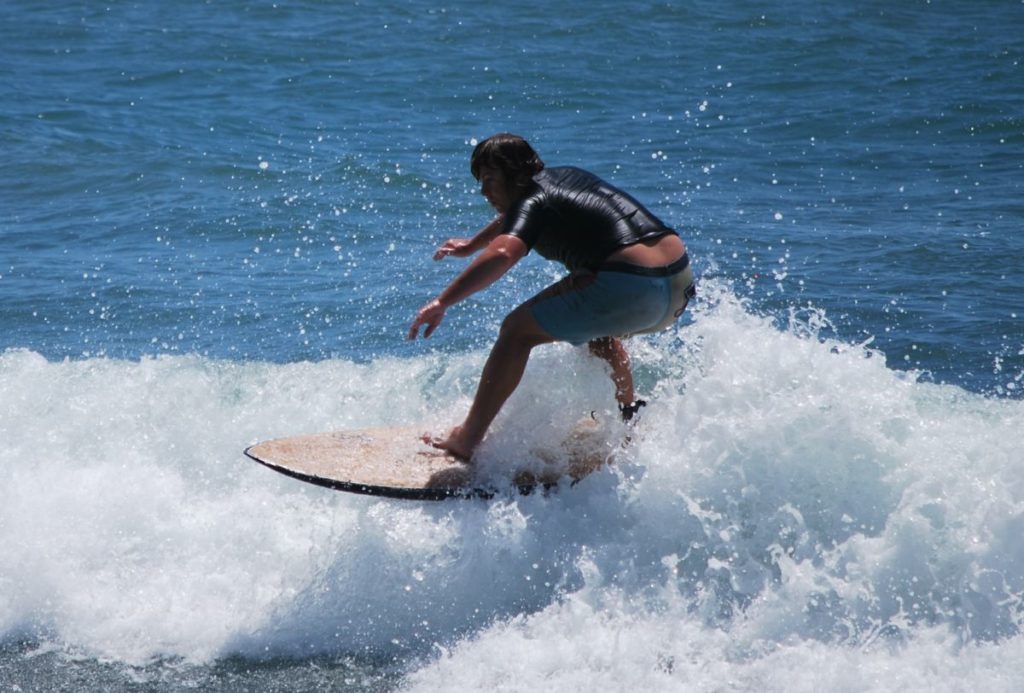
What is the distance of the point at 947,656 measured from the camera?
4.63 meters

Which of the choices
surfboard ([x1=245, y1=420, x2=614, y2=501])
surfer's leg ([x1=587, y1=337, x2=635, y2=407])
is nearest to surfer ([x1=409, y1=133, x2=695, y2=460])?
surfer's leg ([x1=587, y1=337, x2=635, y2=407])

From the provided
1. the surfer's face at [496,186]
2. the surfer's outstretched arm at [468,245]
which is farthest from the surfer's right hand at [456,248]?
the surfer's face at [496,186]

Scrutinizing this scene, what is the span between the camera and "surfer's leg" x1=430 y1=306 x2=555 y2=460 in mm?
5062

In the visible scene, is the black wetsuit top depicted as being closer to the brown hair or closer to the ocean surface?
the brown hair

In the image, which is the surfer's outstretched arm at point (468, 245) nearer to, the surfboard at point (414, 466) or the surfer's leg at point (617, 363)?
the surfer's leg at point (617, 363)

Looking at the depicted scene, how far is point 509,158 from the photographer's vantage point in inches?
198

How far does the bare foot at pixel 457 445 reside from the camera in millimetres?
5328

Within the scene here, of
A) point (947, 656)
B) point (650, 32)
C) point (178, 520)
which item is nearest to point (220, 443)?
point (178, 520)

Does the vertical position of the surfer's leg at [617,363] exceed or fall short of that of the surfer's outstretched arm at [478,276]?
it falls short

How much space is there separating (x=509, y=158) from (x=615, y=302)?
0.73 metres

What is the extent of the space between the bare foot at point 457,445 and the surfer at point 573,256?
0.95ft

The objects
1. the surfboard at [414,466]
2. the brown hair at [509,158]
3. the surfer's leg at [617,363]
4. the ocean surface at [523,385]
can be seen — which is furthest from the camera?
the surfer's leg at [617,363]

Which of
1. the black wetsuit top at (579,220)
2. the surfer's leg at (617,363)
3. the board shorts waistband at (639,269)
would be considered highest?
the black wetsuit top at (579,220)

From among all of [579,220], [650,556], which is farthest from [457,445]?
[579,220]
